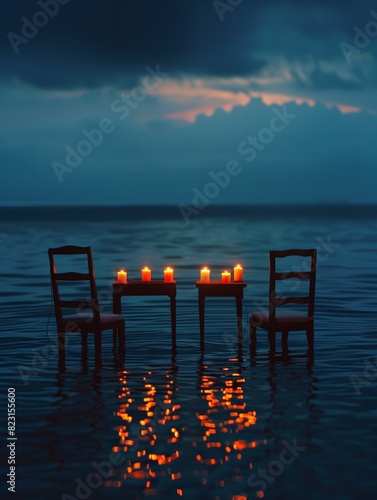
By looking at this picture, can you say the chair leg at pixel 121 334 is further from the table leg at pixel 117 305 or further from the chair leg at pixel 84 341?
the table leg at pixel 117 305

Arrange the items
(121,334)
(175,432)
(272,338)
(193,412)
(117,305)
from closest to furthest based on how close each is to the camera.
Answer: (175,432), (193,412), (272,338), (121,334), (117,305)

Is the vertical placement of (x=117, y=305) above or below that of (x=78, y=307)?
below

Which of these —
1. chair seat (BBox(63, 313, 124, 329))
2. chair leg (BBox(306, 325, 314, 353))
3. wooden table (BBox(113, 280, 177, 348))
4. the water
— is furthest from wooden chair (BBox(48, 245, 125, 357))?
chair leg (BBox(306, 325, 314, 353))

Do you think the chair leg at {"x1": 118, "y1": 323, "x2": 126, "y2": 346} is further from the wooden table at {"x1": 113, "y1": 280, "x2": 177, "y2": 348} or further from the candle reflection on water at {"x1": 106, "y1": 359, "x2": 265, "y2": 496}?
the candle reflection on water at {"x1": 106, "y1": 359, "x2": 265, "y2": 496}

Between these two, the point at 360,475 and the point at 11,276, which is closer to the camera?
the point at 360,475

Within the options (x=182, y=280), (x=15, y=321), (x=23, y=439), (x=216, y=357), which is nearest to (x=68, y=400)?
(x=23, y=439)

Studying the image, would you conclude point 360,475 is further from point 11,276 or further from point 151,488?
point 11,276

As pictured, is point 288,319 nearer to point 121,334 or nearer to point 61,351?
point 121,334

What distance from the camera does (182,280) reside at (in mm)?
20594

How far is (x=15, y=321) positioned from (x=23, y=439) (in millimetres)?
6621

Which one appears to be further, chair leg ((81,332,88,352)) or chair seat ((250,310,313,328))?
chair leg ((81,332,88,352))

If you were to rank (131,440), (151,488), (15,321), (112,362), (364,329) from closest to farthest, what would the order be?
(151,488), (131,440), (112,362), (364,329), (15,321)

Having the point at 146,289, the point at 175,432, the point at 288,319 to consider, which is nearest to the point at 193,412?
the point at 175,432

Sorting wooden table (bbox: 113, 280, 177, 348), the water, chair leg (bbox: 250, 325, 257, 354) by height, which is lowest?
the water
